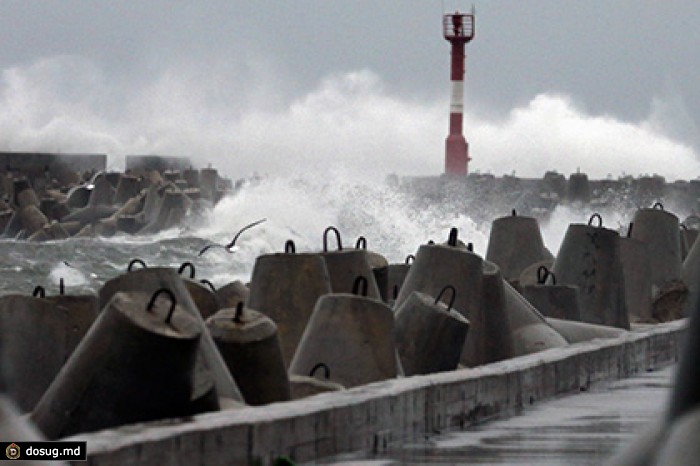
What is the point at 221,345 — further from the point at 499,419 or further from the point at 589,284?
the point at 589,284

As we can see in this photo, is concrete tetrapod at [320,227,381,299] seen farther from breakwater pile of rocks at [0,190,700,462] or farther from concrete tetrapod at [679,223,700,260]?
concrete tetrapod at [679,223,700,260]

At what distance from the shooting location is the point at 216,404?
290 inches

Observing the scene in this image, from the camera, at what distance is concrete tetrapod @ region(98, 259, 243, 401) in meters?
7.81

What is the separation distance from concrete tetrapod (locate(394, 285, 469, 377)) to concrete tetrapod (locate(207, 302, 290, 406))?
7.18 feet

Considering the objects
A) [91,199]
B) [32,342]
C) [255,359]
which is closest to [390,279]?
[32,342]

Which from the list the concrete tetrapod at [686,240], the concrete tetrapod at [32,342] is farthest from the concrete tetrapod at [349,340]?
the concrete tetrapod at [686,240]

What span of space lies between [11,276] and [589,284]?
19.2 m

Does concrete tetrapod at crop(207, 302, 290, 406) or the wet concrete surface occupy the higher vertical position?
concrete tetrapod at crop(207, 302, 290, 406)

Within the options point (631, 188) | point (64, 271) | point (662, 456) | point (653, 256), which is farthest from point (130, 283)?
point (631, 188)

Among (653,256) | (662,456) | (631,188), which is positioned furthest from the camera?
(631,188)

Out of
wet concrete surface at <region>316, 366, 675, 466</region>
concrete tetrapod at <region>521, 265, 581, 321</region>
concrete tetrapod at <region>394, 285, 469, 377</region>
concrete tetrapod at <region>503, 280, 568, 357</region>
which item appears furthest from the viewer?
concrete tetrapod at <region>521, 265, 581, 321</region>

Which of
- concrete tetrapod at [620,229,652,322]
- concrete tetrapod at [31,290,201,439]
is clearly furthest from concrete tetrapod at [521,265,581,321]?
concrete tetrapod at [31,290,201,439]

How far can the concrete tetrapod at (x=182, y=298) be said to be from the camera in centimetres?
781

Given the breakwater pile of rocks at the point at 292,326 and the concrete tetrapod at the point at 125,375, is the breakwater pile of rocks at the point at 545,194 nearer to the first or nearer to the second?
the breakwater pile of rocks at the point at 292,326
